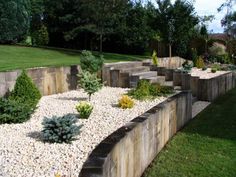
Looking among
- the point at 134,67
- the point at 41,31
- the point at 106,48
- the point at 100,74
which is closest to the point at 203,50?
the point at 106,48

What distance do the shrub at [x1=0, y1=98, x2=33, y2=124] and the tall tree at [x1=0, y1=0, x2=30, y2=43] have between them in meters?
15.9

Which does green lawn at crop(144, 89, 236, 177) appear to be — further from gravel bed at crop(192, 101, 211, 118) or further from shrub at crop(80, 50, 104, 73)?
shrub at crop(80, 50, 104, 73)

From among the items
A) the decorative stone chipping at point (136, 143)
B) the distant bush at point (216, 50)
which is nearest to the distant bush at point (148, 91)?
the decorative stone chipping at point (136, 143)

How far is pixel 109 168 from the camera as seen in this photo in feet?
13.9

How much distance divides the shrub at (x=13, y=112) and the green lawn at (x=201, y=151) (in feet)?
8.35

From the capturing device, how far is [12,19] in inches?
899

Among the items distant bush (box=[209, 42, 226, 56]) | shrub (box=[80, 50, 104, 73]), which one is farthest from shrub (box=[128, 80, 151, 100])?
distant bush (box=[209, 42, 226, 56])

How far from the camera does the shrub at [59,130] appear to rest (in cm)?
602

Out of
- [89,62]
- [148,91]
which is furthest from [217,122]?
[89,62]

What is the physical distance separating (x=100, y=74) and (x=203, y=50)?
18.2 metres

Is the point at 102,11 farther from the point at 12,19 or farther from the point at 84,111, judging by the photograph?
the point at 84,111

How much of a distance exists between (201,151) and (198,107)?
4346mm

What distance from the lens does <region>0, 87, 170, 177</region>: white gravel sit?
16.2 ft

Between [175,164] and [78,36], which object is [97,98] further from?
[78,36]
